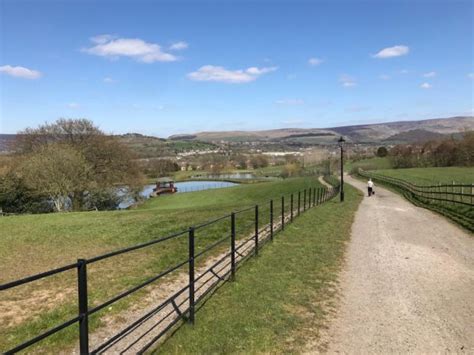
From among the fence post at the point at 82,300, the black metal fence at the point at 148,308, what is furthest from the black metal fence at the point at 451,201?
the fence post at the point at 82,300

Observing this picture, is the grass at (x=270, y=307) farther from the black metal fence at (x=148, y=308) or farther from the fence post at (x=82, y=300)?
the fence post at (x=82, y=300)

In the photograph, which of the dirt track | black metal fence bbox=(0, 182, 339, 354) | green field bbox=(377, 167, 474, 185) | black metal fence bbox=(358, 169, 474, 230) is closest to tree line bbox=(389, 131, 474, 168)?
green field bbox=(377, 167, 474, 185)

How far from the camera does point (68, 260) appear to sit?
502 inches

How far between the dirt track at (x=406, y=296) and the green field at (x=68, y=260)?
3.94 meters

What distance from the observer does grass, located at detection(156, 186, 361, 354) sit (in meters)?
5.54

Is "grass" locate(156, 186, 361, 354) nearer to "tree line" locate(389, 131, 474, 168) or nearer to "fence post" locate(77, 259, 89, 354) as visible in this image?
"fence post" locate(77, 259, 89, 354)

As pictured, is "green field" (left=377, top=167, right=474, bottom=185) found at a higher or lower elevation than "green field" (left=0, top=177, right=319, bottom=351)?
lower

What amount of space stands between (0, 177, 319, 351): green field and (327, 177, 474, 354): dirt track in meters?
3.94

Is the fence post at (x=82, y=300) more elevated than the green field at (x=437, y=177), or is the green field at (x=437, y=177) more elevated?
the fence post at (x=82, y=300)

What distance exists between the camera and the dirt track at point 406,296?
5.81 metres

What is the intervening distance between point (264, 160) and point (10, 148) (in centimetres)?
13288

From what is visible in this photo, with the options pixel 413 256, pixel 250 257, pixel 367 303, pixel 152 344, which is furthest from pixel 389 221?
pixel 152 344

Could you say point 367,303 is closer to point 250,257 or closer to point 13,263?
point 250,257

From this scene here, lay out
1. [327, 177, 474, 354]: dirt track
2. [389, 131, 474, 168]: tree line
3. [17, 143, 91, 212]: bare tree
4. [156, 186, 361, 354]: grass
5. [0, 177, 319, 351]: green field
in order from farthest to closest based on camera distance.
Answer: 1. [389, 131, 474, 168]: tree line
2. [17, 143, 91, 212]: bare tree
3. [0, 177, 319, 351]: green field
4. [327, 177, 474, 354]: dirt track
5. [156, 186, 361, 354]: grass
